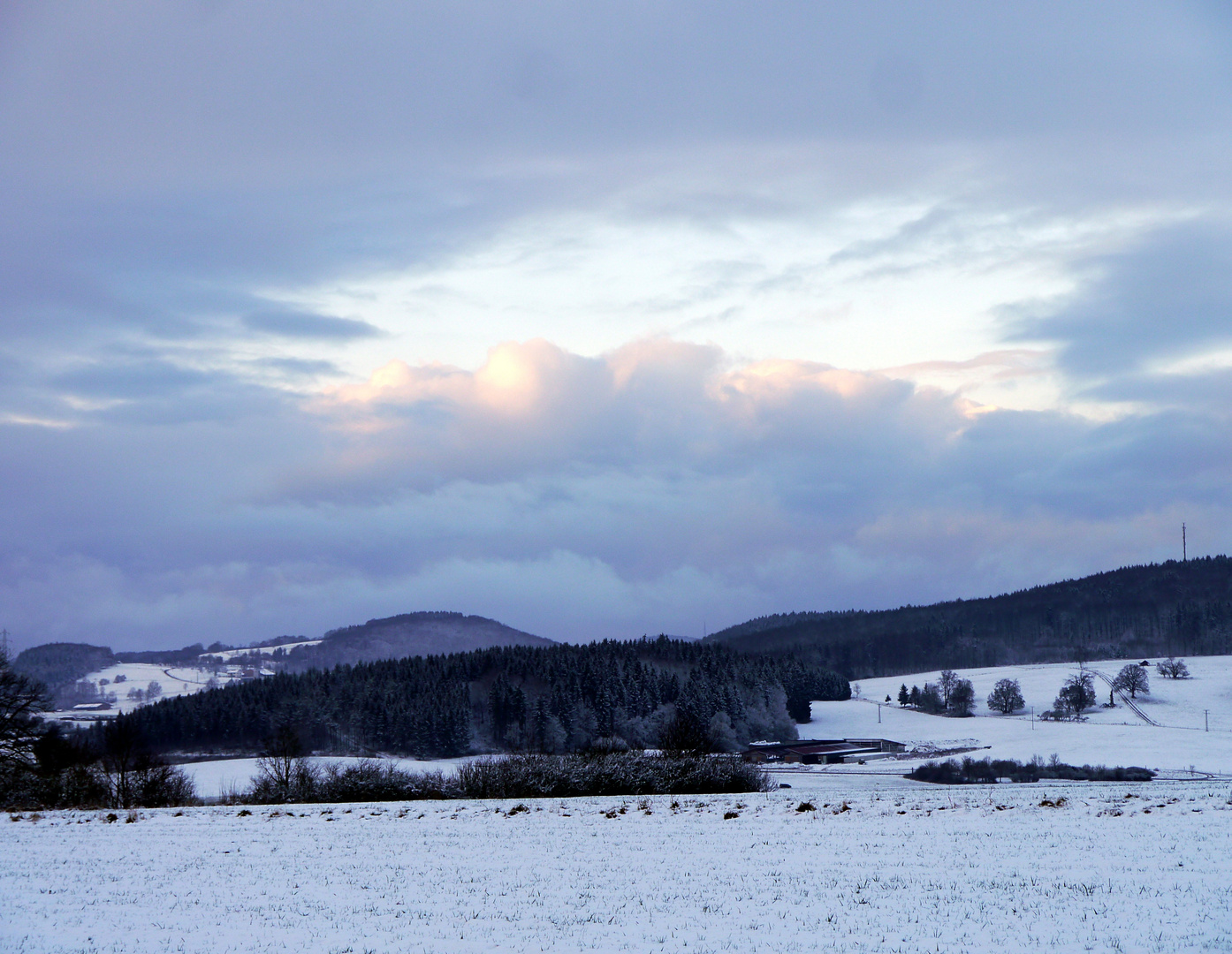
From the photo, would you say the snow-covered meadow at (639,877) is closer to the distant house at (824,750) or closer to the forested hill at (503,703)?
the distant house at (824,750)

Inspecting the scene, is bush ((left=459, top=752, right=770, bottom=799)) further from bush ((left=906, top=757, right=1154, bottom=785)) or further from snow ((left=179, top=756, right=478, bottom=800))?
bush ((left=906, top=757, right=1154, bottom=785))

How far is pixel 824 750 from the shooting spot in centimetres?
13988

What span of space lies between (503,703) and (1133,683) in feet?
376

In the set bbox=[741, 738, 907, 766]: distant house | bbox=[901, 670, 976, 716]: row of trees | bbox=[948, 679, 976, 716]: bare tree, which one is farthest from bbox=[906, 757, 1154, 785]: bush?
bbox=[901, 670, 976, 716]: row of trees

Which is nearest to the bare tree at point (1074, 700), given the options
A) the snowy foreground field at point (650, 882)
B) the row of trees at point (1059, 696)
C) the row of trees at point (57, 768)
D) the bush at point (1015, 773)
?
the row of trees at point (1059, 696)

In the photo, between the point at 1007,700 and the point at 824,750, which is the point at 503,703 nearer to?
the point at 824,750

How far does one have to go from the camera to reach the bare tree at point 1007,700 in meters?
180

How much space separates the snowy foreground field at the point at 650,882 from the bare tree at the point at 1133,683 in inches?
6281

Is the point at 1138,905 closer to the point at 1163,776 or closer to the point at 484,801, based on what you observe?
the point at 484,801

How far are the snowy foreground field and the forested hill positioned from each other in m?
96.7

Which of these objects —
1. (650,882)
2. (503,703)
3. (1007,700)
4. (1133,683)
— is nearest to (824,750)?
(503,703)

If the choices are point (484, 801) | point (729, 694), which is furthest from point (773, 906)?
point (729, 694)

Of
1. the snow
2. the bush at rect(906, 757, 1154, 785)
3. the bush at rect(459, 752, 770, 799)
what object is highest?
the bush at rect(459, 752, 770, 799)

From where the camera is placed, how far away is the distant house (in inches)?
5039
